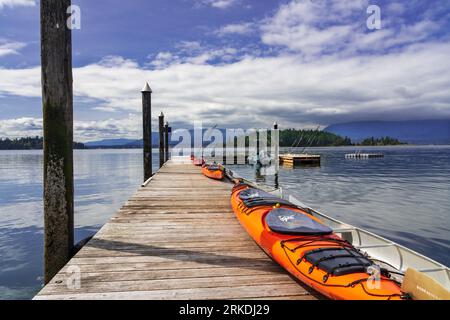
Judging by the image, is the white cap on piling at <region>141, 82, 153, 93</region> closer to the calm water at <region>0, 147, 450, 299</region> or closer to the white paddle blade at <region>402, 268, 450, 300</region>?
the calm water at <region>0, 147, 450, 299</region>

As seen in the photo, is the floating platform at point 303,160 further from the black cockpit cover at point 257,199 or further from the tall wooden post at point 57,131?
the tall wooden post at point 57,131

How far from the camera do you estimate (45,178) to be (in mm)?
4754

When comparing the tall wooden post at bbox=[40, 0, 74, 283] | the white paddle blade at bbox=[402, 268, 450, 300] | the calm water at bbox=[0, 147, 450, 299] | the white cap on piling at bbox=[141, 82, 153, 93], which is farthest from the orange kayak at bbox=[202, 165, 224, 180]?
the white paddle blade at bbox=[402, 268, 450, 300]

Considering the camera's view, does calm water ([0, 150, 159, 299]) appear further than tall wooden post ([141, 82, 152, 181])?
No

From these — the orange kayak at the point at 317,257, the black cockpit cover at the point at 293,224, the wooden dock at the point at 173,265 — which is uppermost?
the black cockpit cover at the point at 293,224

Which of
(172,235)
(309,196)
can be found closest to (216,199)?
(172,235)

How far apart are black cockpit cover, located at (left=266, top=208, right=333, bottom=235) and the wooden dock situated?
56 centimetres

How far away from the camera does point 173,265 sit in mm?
4496

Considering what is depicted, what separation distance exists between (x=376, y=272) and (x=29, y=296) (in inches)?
318

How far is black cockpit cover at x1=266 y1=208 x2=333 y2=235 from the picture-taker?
4.77 meters

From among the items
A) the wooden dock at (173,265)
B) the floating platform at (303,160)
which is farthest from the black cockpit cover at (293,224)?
the floating platform at (303,160)

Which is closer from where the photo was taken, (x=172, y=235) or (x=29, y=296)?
(x=172, y=235)

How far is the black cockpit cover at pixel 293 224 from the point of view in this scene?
4770mm

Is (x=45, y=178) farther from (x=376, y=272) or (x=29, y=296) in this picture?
(x=376, y=272)
